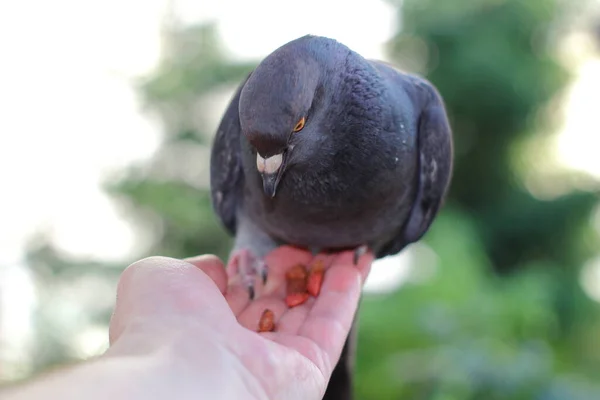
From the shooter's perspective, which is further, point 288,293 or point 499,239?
point 499,239

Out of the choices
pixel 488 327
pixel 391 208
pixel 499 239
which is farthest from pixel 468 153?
pixel 391 208

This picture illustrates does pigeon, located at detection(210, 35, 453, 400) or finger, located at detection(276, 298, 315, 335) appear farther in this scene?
finger, located at detection(276, 298, 315, 335)

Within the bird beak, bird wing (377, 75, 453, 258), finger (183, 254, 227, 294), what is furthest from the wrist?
bird wing (377, 75, 453, 258)

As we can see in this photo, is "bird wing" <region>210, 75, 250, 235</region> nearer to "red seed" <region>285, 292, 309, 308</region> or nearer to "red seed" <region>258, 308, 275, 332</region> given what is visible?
"red seed" <region>285, 292, 309, 308</region>

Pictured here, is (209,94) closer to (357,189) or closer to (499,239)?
(499,239)

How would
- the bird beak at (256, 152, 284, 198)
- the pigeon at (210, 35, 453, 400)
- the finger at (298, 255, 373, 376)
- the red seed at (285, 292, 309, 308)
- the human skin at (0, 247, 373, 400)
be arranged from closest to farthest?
the human skin at (0, 247, 373, 400)
the pigeon at (210, 35, 453, 400)
the bird beak at (256, 152, 284, 198)
the finger at (298, 255, 373, 376)
the red seed at (285, 292, 309, 308)

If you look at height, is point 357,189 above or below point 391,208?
above

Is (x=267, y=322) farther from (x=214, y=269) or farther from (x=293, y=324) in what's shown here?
(x=214, y=269)
